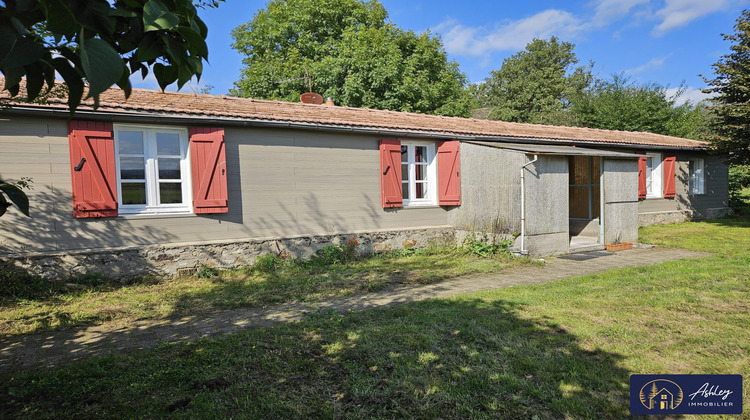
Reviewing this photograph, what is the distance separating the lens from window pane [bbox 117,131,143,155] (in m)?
7.03

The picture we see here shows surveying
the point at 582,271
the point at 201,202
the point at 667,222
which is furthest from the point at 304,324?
the point at 667,222

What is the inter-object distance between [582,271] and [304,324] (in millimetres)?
5195

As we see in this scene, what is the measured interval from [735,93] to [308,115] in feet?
40.1

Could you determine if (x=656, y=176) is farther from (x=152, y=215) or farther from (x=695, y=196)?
(x=152, y=215)

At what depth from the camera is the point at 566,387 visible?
301 cm

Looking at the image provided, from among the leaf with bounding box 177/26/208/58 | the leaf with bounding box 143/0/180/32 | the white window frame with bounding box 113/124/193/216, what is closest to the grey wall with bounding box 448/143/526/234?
the white window frame with bounding box 113/124/193/216

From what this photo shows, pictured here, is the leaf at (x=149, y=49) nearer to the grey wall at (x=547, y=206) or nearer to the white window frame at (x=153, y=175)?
the white window frame at (x=153, y=175)

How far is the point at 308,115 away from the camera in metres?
8.81

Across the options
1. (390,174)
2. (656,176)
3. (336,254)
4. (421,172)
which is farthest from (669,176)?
(336,254)

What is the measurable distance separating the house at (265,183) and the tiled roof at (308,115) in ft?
0.14

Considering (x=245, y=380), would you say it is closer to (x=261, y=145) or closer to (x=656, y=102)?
(x=261, y=145)

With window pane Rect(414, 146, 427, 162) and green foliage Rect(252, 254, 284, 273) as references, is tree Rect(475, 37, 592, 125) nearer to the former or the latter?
window pane Rect(414, 146, 427, 162)

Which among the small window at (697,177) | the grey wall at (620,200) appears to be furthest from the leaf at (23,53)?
the small window at (697,177)

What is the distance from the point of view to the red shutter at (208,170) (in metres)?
7.35
